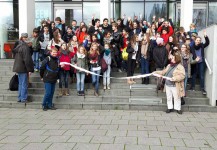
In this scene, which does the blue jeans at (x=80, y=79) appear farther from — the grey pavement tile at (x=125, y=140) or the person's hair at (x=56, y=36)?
the grey pavement tile at (x=125, y=140)

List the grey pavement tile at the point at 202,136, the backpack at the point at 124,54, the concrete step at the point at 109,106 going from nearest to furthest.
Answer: the grey pavement tile at the point at 202,136
the concrete step at the point at 109,106
the backpack at the point at 124,54

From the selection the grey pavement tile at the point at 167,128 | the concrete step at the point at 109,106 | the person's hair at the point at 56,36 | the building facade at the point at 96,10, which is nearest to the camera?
the grey pavement tile at the point at 167,128

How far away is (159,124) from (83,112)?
2.49m

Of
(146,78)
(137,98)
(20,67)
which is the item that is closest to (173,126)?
(137,98)

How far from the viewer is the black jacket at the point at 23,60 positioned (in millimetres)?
9398

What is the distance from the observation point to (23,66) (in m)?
9.44

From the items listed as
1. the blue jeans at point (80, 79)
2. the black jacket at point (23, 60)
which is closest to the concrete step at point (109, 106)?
the blue jeans at point (80, 79)

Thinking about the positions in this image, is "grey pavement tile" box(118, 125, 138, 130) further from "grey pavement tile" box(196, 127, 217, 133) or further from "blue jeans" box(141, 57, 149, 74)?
"blue jeans" box(141, 57, 149, 74)

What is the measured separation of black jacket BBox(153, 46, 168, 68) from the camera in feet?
32.6

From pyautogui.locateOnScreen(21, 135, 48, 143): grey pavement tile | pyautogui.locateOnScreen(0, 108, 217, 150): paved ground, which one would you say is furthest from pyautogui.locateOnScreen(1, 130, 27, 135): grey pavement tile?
pyautogui.locateOnScreen(21, 135, 48, 143): grey pavement tile

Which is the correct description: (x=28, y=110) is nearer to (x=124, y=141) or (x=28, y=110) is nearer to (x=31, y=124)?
(x=31, y=124)

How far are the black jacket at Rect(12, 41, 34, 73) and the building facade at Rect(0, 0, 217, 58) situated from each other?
8545mm

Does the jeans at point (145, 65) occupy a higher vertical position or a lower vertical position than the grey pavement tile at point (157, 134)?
higher

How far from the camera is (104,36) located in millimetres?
11250
